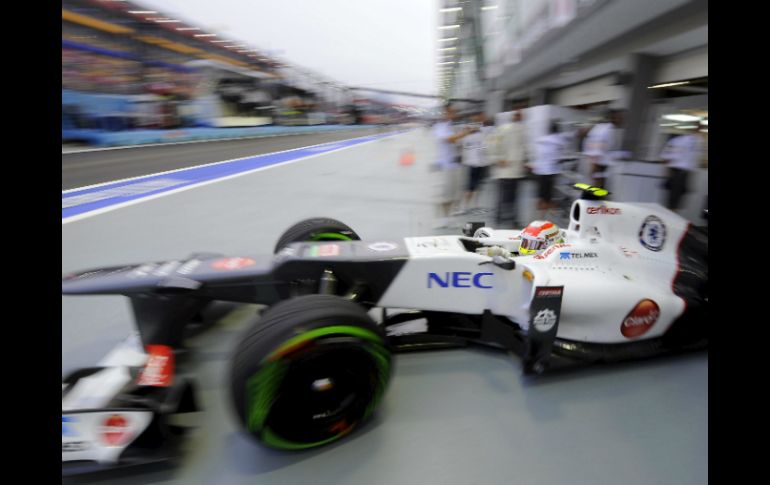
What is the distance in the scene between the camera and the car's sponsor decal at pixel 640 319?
5.84ft

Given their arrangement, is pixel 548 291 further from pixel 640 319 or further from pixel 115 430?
pixel 115 430

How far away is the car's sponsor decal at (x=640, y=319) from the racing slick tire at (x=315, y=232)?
1.55m

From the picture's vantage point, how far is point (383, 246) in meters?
1.85

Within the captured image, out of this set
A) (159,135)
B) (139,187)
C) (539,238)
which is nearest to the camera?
(539,238)

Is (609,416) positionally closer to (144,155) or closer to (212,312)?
(212,312)

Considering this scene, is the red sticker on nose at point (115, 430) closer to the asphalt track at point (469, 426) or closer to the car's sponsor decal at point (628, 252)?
the asphalt track at point (469, 426)

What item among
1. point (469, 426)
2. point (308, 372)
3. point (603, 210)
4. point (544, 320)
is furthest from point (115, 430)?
point (603, 210)

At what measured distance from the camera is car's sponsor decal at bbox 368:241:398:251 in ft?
5.93

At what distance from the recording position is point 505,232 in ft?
8.35

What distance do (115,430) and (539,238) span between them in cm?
211

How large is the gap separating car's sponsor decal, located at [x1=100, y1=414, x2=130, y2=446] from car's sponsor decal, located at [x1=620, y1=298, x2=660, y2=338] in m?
2.02

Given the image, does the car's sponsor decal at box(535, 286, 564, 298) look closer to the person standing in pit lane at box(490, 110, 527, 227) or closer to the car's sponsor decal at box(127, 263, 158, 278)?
the car's sponsor decal at box(127, 263, 158, 278)

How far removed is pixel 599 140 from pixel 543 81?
6.35 meters

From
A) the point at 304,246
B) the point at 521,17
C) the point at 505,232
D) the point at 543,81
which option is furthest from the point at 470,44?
the point at 304,246
